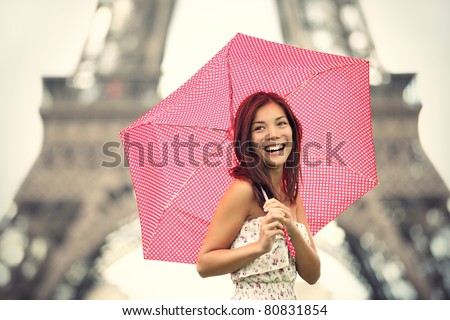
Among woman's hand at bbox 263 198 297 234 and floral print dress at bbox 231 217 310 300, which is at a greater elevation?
woman's hand at bbox 263 198 297 234

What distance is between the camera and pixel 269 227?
148 centimetres

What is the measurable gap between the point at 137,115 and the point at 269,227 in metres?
7.64

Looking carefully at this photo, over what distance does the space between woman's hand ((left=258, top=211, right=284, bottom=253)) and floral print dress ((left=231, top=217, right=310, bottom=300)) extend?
0.14 m

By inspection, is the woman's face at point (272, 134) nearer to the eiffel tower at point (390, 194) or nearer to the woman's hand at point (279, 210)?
the woman's hand at point (279, 210)

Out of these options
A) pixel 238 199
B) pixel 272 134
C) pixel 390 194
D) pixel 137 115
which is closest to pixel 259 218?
pixel 238 199

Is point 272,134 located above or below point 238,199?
above

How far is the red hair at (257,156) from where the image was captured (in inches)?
65.2

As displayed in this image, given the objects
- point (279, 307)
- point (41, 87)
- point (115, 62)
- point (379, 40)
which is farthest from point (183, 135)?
point (115, 62)

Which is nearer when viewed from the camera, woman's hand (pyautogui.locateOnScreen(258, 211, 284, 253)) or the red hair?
woman's hand (pyautogui.locateOnScreen(258, 211, 284, 253))

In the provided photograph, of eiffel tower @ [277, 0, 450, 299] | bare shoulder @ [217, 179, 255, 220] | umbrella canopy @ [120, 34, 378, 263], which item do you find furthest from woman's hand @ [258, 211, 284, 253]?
eiffel tower @ [277, 0, 450, 299]

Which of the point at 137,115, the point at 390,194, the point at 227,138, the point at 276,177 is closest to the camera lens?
the point at 276,177

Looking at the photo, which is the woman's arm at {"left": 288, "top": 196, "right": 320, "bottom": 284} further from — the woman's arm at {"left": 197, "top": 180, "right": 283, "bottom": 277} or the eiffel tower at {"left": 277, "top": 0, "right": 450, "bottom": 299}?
the eiffel tower at {"left": 277, "top": 0, "right": 450, "bottom": 299}

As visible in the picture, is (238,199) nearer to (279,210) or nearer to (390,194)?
(279,210)

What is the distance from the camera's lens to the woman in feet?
5.27
